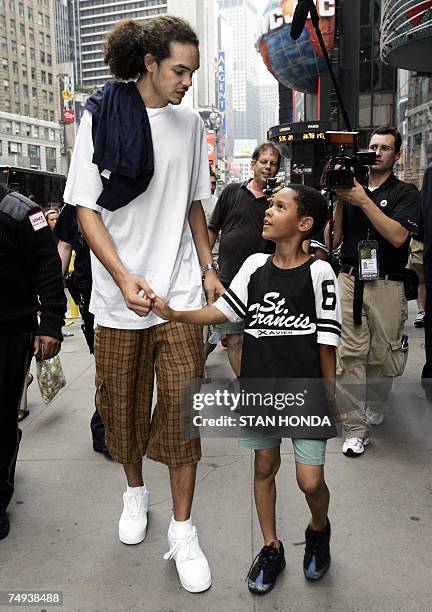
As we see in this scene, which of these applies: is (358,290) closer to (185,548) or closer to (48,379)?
(185,548)

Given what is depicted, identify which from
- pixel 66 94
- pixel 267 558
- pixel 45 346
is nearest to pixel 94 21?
pixel 66 94

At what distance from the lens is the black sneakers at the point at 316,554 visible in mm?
2357

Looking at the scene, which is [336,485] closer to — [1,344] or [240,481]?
[240,481]

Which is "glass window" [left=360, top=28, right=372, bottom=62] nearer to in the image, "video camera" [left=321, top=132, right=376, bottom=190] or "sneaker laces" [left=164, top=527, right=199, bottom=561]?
"video camera" [left=321, top=132, right=376, bottom=190]

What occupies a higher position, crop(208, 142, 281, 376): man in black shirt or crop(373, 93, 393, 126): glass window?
crop(373, 93, 393, 126): glass window

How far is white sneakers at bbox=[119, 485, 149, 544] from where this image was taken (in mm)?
2658

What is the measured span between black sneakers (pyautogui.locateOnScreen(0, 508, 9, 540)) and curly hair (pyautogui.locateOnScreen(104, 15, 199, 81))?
2.11 meters

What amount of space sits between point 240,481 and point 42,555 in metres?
1.18

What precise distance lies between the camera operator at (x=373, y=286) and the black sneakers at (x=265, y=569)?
4.54ft

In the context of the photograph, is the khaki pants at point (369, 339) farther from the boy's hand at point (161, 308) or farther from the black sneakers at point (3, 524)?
the black sneakers at point (3, 524)

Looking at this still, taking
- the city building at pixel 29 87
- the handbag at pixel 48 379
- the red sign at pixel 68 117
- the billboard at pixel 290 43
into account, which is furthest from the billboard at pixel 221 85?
the handbag at pixel 48 379

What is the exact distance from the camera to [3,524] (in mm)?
2797

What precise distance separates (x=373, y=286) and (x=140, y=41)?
214 cm

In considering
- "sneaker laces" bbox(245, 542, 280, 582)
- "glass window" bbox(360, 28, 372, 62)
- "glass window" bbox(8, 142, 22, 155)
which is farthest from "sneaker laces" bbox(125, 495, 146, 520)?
"glass window" bbox(8, 142, 22, 155)
